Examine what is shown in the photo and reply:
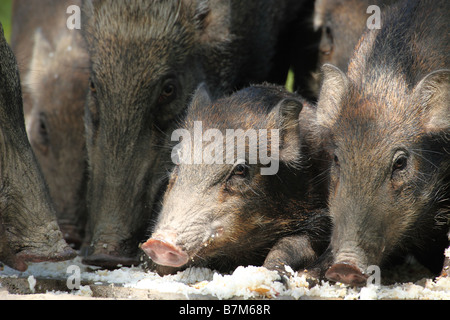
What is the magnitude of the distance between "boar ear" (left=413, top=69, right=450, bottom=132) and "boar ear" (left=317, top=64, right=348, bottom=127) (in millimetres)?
448

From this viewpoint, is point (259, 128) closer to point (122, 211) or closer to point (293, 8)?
point (122, 211)

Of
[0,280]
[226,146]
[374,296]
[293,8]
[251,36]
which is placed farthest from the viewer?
[293,8]

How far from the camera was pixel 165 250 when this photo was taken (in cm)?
404

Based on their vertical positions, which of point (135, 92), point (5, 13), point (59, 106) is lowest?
point (59, 106)

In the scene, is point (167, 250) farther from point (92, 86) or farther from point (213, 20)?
point (213, 20)

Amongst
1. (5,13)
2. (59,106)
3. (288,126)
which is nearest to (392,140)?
(288,126)

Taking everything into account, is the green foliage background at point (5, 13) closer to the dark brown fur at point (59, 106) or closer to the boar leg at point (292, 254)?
the dark brown fur at point (59, 106)

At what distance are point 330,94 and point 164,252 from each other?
1482mm

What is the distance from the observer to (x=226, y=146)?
178 inches

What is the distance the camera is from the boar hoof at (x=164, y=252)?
402 cm

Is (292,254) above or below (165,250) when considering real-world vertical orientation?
below

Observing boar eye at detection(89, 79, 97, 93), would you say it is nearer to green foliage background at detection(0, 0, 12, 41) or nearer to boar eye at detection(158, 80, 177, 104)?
boar eye at detection(158, 80, 177, 104)
